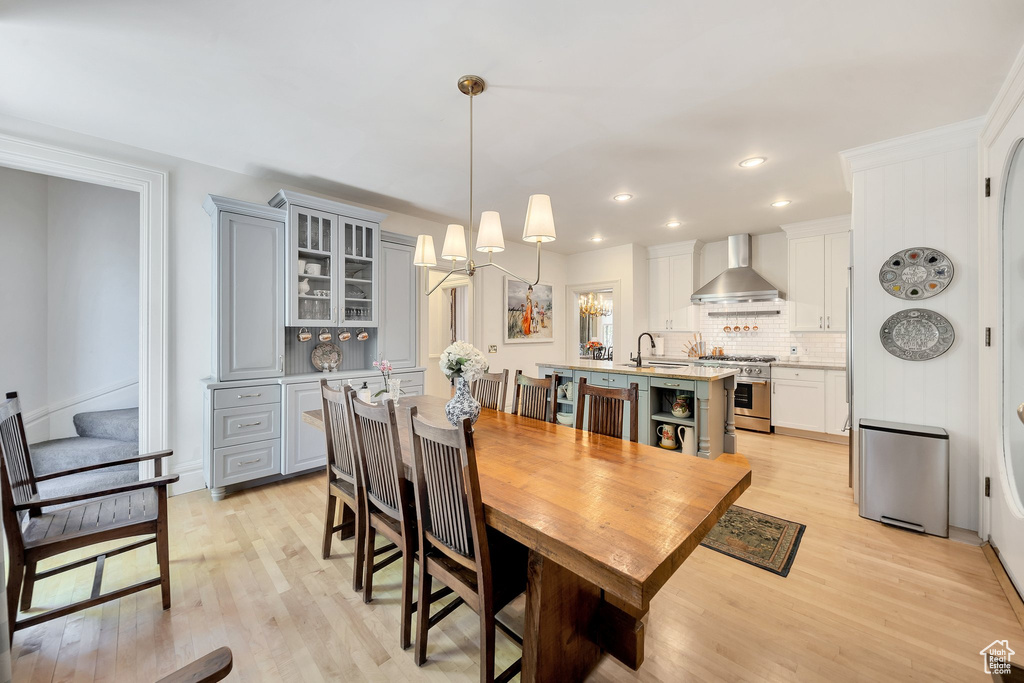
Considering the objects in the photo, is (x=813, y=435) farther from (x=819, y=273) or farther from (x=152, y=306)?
(x=152, y=306)

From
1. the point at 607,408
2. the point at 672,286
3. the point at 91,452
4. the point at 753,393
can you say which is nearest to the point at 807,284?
the point at 753,393

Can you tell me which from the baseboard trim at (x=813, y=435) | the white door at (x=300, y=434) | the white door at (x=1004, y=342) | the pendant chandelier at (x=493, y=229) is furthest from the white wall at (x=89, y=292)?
the baseboard trim at (x=813, y=435)

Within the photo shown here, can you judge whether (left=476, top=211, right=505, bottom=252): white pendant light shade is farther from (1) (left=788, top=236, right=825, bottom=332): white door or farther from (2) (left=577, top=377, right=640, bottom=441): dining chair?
(1) (left=788, top=236, right=825, bottom=332): white door

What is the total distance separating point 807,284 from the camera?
485 centimetres

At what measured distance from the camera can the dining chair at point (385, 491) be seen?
5.39 feet

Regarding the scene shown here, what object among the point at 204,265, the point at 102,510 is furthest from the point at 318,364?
the point at 102,510

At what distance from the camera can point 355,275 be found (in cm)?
385

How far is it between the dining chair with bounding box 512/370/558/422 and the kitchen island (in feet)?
2.17

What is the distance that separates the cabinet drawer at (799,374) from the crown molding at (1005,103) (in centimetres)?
271

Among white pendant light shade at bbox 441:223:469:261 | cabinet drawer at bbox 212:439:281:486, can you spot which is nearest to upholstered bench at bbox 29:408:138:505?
cabinet drawer at bbox 212:439:281:486

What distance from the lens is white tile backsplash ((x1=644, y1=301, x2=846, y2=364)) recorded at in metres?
4.88

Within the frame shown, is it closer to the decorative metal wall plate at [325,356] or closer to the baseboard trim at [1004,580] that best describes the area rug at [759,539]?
the baseboard trim at [1004,580]

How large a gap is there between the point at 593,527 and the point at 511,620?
1.01m

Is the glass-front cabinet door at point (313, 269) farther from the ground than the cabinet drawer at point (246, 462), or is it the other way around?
the glass-front cabinet door at point (313, 269)
